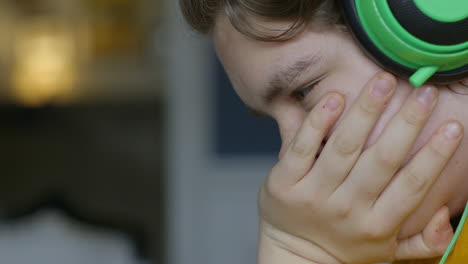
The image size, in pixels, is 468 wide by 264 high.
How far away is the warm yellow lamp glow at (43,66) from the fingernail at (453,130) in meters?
5.74

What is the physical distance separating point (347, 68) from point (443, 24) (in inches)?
5.6

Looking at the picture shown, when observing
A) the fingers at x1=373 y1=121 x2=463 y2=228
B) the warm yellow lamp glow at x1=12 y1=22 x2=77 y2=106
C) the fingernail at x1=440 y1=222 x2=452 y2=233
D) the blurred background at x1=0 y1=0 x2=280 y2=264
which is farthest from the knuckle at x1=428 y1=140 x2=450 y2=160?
the warm yellow lamp glow at x1=12 y1=22 x2=77 y2=106

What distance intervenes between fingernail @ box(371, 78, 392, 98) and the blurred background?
580 millimetres

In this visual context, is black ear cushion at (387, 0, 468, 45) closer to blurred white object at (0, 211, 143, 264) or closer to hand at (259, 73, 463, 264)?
hand at (259, 73, 463, 264)

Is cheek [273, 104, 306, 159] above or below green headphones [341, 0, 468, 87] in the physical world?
below

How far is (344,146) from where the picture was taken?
0.99 m

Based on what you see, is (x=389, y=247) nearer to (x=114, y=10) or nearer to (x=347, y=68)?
(x=347, y=68)

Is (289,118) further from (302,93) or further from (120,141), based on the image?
(120,141)

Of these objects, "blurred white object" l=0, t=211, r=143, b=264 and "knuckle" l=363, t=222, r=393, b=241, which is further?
"blurred white object" l=0, t=211, r=143, b=264

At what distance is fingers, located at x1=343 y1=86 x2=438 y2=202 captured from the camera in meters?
0.92

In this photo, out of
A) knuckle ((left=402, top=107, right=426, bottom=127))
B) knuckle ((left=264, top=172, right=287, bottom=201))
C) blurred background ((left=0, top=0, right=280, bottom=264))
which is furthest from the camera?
blurred background ((left=0, top=0, right=280, bottom=264))

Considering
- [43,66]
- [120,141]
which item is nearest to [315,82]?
[120,141]

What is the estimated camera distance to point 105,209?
4859 millimetres

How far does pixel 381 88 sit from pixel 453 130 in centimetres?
11
